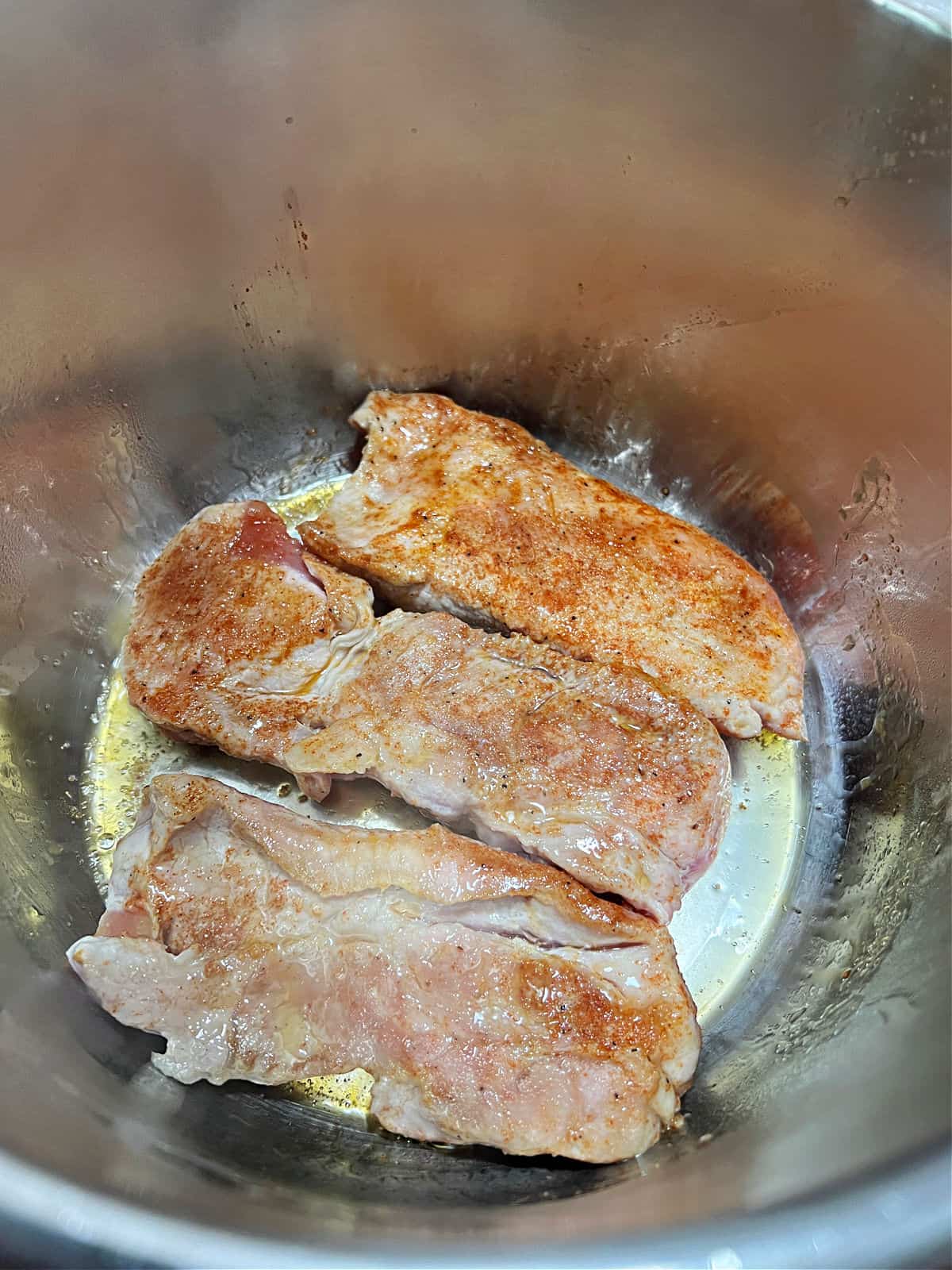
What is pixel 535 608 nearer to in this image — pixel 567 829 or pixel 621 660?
pixel 621 660

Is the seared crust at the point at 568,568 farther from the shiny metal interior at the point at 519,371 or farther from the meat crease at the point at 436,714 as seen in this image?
the shiny metal interior at the point at 519,371

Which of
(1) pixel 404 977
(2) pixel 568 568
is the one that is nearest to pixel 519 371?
(2) pixel 568 568

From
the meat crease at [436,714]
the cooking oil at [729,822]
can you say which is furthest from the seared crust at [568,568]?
the cooking oil at [729,822]

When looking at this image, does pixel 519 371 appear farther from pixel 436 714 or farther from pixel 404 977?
pixel 404 977

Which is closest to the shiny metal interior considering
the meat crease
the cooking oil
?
the cooking oil

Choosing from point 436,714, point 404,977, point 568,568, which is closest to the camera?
point 404,977

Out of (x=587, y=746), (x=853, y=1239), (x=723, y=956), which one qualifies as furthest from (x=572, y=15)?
(x=853, y=1239)

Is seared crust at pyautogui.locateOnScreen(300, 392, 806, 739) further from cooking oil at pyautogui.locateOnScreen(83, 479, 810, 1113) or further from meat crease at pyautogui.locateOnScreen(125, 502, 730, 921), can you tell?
cooking oil at pyautogui.locateOnScreen(83, 479, 810, 1113)

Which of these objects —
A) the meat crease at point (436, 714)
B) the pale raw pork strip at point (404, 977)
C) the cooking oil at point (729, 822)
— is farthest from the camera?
the cooking oil at point (729, 822)
